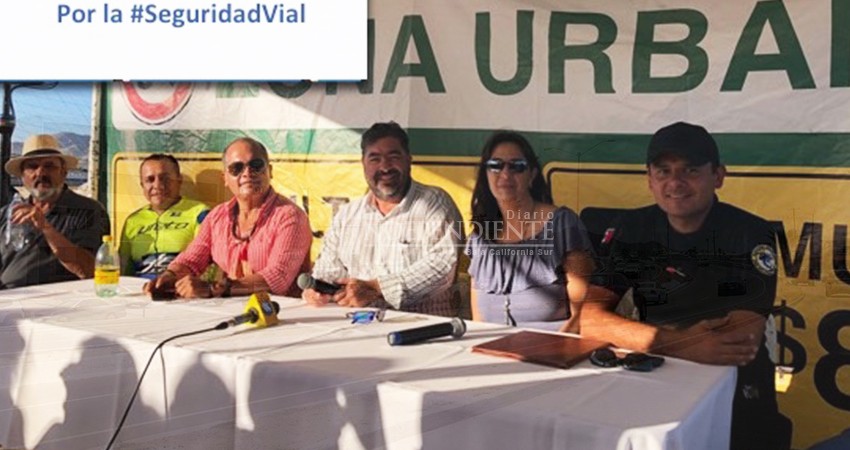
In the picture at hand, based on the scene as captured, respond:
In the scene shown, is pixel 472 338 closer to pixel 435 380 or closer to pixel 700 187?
pixel 435 380

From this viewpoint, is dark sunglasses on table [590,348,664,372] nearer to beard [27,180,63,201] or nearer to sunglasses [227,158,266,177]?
sunglasses [227,158,266,177]

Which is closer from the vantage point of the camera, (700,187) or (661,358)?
(661,358)

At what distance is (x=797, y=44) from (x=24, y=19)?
202 centimetres

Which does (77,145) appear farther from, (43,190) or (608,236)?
(608,236)

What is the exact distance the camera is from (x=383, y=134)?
205 cm

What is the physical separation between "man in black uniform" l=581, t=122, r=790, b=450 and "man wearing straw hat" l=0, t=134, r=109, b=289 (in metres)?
1.53

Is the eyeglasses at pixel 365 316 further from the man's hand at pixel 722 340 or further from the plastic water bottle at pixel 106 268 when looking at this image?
the plastic water bottle at pixel 106 268

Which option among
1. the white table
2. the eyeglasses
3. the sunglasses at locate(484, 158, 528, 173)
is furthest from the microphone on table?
the sunglasses at locate(484, 158, 528, 173)

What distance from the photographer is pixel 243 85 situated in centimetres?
217

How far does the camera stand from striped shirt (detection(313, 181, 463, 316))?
6.45 feet

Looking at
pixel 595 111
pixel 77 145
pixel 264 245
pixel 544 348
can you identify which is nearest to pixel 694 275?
pixel 595 111

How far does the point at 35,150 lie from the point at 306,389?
1.46 meters

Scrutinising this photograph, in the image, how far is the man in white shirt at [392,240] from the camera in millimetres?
1968

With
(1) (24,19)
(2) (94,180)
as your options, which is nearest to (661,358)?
(2) (94,180)
